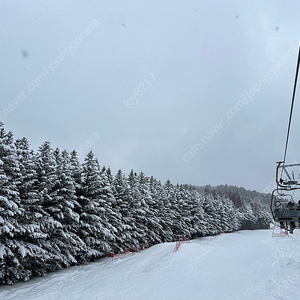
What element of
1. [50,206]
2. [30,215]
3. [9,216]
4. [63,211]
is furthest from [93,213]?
[9,216]

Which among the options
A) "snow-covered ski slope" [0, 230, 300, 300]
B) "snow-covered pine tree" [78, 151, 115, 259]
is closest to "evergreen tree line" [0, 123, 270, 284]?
"snow-covered pine tree" [78, 151, 115, 259]

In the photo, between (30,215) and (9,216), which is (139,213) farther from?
(9,216)

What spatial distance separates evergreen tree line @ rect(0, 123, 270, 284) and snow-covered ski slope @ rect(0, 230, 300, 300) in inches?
69.4

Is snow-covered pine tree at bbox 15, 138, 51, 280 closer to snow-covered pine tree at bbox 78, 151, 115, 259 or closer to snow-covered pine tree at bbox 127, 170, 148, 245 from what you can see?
snow-covered pine tree at bbox 78, 151, 115, 259

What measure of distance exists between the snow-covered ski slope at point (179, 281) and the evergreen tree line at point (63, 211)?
176 cm

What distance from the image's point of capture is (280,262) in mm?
16922

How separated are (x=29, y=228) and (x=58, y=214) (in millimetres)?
3012

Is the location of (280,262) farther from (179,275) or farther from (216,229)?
(216,229)

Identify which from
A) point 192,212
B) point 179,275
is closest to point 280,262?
point 179,275

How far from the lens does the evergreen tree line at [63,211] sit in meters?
16.4

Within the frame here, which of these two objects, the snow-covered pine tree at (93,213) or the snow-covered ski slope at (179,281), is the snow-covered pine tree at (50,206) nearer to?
the snow-covered ski slope at (179,281)

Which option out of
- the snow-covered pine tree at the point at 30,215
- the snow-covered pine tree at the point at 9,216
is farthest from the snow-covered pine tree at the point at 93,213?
the snow-covered pine tree at the point at 9,216

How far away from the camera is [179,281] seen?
1522 centimetres

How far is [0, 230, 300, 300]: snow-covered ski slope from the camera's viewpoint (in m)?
12.2
